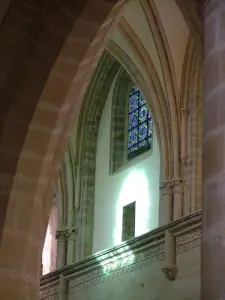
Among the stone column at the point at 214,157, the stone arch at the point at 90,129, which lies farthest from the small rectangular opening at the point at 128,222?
the stone column at the point at 214,157

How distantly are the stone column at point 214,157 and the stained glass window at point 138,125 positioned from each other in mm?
13233

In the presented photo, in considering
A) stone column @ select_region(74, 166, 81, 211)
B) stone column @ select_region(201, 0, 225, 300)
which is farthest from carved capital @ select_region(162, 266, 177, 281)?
stone column @ select_region(74, 166, 81, 211)

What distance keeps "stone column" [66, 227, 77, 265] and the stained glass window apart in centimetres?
217

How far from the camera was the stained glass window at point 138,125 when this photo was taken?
1822 centimetres

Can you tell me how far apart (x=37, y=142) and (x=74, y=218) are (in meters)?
11.1

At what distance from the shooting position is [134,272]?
1270 centimetres

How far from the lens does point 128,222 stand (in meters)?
18.1

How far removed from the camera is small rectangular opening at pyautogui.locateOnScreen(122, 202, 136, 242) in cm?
1798

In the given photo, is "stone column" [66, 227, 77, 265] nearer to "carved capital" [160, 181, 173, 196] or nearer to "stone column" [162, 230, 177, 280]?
"carved capital" [160, 181, 173, 196]

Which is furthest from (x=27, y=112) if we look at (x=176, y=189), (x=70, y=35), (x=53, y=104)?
(x=176, y=189)

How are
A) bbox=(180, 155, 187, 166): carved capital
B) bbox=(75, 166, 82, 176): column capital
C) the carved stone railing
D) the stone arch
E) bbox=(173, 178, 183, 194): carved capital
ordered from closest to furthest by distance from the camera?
1. the carved stone railing
2. bbox=(173, 178, 183, 194): carved capital
3. bbox=(180, 155, 187, 166): carved capital
4. the stone arch
5. bbox=(75, 166, 82, 176): column capital

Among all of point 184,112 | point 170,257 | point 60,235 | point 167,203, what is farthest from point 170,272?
point 60,235

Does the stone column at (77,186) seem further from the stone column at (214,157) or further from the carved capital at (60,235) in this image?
the stone column at (214,157)

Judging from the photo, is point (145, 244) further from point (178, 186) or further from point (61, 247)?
point (61, 247)
